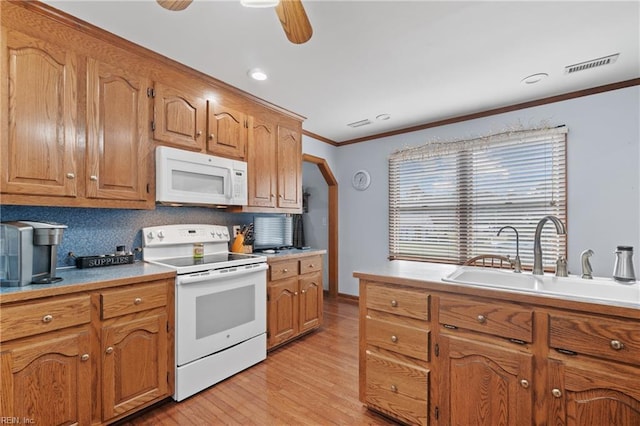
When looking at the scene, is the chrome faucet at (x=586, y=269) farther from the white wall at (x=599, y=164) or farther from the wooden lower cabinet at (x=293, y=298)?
the wooden lower cabinet at (x=293, y=298)

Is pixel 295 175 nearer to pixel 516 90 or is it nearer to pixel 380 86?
pixel 380 86

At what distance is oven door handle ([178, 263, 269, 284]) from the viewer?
1.98 meters

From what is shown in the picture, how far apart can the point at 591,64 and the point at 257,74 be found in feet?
8.79

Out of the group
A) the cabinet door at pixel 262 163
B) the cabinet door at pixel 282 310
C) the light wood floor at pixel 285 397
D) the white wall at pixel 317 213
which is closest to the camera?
the light wood floor at pixel 285 397

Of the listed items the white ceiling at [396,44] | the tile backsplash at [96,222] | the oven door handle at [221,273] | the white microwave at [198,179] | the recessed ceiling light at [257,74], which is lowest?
the oven door handle at [221,273]

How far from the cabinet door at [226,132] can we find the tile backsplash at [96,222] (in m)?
0.68

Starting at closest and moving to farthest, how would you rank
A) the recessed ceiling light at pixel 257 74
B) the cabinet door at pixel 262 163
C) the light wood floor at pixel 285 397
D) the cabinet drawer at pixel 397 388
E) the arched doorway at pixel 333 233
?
the cabinet drawer at pixel 397 388
the light wood floor at pixel 285 397
the recessed ceiling light at pixel 257 74
the cabinet door at pixel 262 163
the arched doorway at pixel 333 233

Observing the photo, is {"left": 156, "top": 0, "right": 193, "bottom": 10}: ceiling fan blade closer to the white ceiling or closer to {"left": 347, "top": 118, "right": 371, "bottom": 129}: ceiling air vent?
the white ceiling

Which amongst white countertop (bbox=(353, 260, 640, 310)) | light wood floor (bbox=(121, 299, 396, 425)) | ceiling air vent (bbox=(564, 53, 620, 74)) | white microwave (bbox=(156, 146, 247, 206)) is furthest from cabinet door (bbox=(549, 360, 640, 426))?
white microwave (bbox=(156, 146, 247, 206))

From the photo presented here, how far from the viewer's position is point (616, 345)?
45.8 inches

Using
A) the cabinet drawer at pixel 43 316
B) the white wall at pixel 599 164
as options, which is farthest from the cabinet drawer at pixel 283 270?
the white wall at pixel 599 164

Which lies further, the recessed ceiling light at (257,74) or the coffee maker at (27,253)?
the recessed ceiling light at (257,74)

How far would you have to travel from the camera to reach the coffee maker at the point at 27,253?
57.6 inches

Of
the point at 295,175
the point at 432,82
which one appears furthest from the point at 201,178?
the point at 432,82
